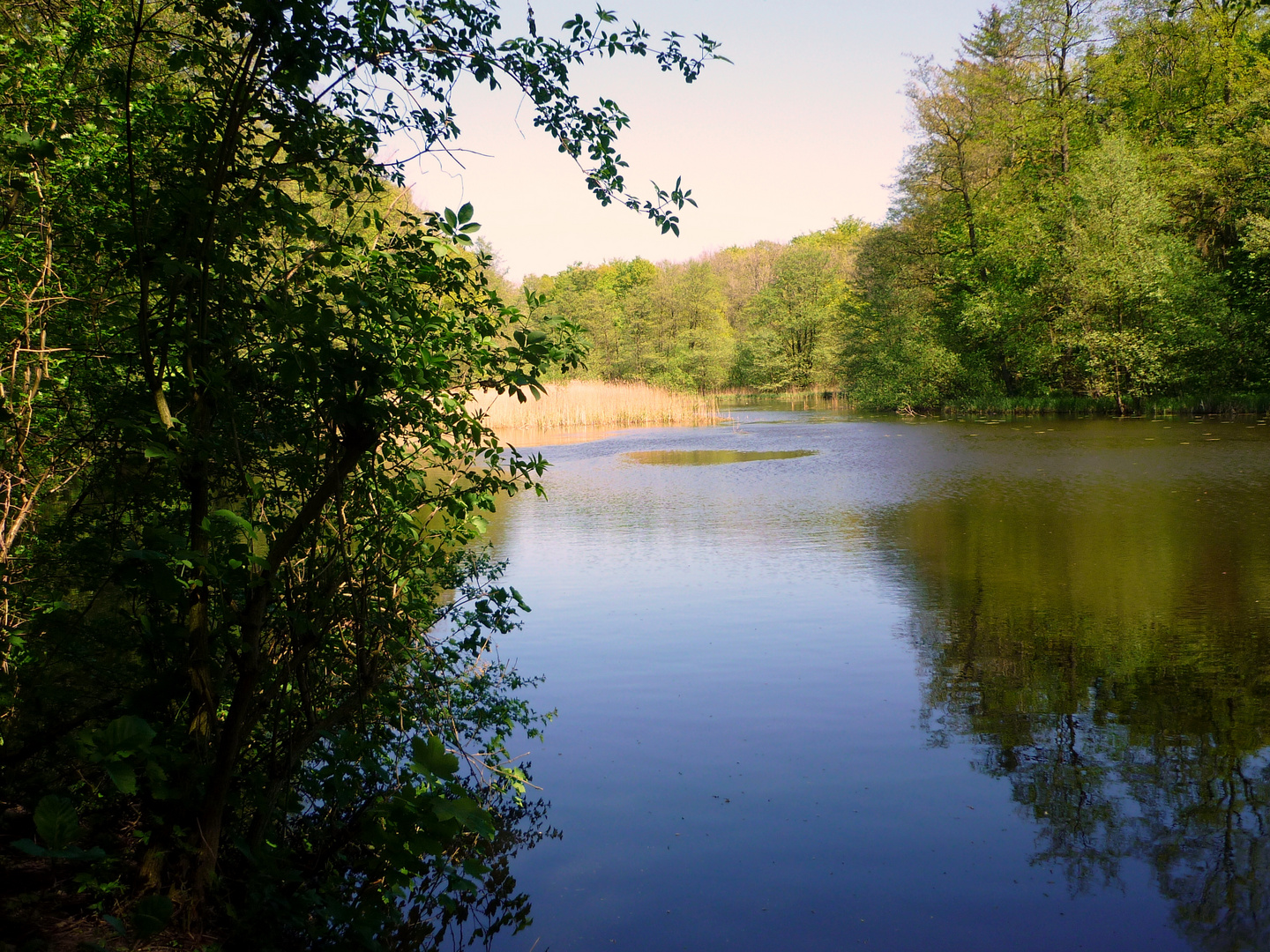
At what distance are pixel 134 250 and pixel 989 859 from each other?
12.0 feet

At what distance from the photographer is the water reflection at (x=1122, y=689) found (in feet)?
11.2

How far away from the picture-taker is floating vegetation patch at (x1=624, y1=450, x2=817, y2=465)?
66.7 feet

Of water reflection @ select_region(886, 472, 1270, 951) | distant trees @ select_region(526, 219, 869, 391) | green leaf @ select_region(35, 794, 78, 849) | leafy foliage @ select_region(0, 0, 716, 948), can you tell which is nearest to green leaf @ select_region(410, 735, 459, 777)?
leafy foliage @ select_region(0, 0, 716, 948)

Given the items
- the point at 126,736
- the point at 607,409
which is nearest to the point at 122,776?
the point at 126,736

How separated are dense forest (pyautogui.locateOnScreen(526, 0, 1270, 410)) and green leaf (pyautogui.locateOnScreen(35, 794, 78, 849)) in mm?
29795

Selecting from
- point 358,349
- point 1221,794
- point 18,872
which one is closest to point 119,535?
point 18,872

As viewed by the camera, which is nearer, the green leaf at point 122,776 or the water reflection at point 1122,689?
the green leaf at point 122,776

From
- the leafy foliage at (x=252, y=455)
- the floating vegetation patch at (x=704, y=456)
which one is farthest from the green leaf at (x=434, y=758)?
the floating vegetation patch at (x=704, y=456)

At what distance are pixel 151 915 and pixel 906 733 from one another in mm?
3665

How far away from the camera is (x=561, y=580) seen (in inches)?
351

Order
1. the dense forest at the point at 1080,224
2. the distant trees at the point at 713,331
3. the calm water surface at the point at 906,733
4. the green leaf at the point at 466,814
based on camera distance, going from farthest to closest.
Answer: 1. the distant trees at the point at 713,331
2. the dense forest at the point at 1080,224
3. the calm water surface at the point at 906,733
4. the green leaf at the point at 466,814

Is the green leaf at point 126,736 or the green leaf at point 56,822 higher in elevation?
the green leaf at point 126,736

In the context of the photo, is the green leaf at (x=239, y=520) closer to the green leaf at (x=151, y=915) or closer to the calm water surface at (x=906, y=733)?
the green leaf at (x=151, y=915)

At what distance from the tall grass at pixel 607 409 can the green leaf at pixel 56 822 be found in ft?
86.9
